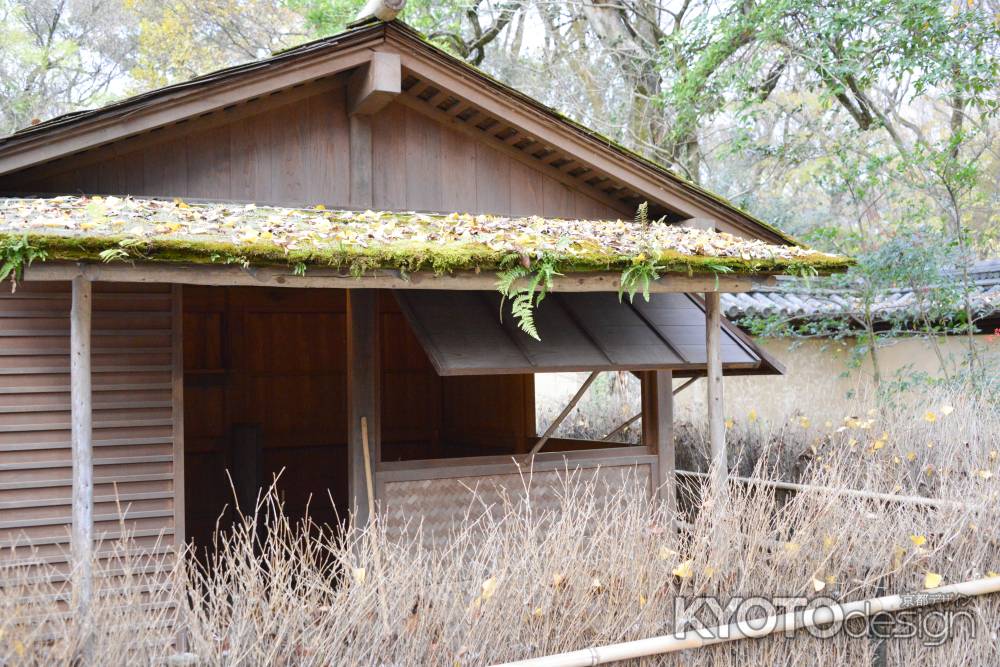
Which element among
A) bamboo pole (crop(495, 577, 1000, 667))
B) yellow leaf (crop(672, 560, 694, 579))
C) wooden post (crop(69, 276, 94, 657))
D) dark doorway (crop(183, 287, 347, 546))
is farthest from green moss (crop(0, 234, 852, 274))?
dark doorway (crop(183, 287, 347, 546))

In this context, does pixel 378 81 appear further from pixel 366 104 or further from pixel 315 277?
pixel 315 277

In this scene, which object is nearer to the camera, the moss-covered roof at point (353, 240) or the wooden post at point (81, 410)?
the moss-covered roof at point (353, 240)

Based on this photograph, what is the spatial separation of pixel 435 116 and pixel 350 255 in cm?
274

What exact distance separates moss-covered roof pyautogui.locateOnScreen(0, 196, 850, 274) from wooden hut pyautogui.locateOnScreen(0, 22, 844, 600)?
0.06ft

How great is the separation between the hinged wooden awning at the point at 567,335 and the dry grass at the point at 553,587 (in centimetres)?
133

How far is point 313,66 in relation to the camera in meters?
6.54

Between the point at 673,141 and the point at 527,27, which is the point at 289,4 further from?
the point at 673,141

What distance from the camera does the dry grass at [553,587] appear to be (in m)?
3.98

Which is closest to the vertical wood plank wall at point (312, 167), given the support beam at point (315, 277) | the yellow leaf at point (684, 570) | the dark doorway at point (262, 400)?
the support beam at point (315, 277)

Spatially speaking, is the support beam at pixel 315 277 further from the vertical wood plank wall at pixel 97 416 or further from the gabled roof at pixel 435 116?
the gabled roof at pixel 435 116

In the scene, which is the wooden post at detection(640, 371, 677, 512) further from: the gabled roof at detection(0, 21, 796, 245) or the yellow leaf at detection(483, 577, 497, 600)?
the yellow leaf at detection(483, 577, 497, 600)

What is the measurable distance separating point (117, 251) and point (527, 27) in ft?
57.4

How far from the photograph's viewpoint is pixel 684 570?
4711mm

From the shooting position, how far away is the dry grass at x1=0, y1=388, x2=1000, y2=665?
3982 mm
